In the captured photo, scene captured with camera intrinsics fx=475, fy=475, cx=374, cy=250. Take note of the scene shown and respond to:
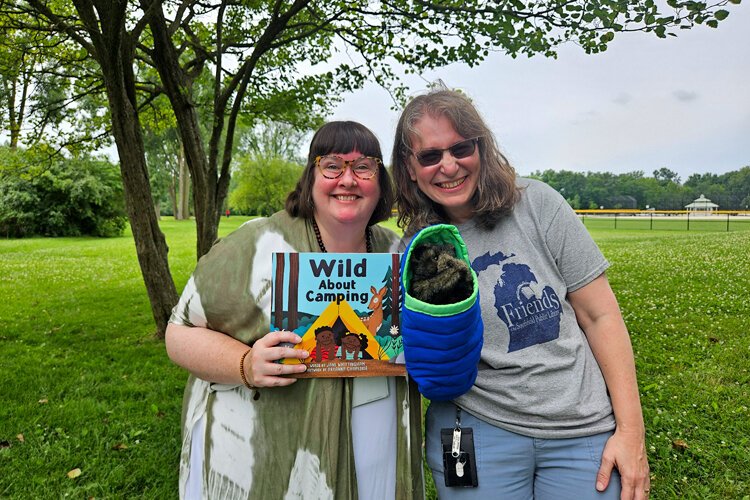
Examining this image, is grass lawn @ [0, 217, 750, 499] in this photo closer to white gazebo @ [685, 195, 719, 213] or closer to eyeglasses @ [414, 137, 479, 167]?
eyeglasses @ [414, 137, 479, 167]

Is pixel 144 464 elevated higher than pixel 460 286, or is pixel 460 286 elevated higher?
pixel 460 286

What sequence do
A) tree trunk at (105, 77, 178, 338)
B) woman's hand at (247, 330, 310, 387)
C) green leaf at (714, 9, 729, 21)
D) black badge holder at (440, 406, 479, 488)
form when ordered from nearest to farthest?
woman's hand at (247, 330, 310, 387) < black badge holder at (440, 406, 479, 488) < green leaf at (714, 9, 729, 21) < tree trunk at (105, 77, 178, 338)

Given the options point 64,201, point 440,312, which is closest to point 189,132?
point 440,312


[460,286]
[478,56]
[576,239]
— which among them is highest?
[478,56]

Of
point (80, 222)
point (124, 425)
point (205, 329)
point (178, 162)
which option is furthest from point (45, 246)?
point (178, 162)

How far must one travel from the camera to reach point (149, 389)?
5270 mm

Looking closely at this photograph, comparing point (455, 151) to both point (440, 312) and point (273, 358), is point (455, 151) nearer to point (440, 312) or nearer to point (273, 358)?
point (440, 312)

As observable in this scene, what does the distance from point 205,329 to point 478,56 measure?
19.2 feet

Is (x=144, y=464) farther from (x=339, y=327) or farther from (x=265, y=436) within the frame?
(x=339, y=327)

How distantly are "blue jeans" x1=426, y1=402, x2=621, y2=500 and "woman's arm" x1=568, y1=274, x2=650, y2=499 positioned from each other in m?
0.04

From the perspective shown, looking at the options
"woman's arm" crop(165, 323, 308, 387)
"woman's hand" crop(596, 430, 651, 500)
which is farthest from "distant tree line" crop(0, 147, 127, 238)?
"woman's hand" crop(596, 430, 651, 500)

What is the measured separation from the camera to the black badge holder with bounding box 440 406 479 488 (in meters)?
1.69

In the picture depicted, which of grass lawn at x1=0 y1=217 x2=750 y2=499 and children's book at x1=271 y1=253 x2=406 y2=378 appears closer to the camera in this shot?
children's book at x1=271 y1=253 x2=406 y2=378

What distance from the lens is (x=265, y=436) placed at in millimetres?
1706
